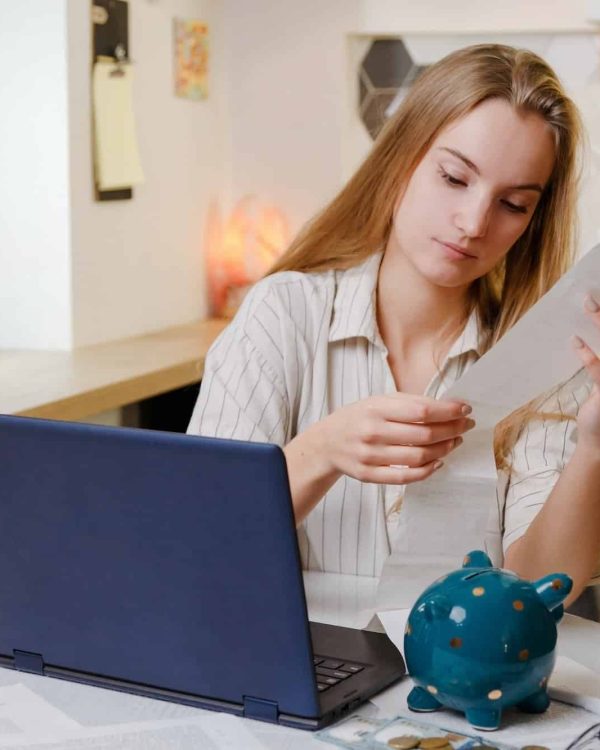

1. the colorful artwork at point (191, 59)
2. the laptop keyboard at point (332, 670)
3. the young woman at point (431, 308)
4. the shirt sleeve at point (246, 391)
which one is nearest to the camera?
the laptop keyboard at point (332, 670)

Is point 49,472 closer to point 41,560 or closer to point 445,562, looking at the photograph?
point 41,560

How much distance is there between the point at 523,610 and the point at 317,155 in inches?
106

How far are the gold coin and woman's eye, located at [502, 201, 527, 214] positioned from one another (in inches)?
30.2

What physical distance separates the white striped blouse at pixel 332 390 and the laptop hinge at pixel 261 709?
1.91 ft

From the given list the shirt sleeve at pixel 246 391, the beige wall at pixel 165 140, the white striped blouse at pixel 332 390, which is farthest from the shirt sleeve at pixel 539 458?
the beige wall at pixel 165 140

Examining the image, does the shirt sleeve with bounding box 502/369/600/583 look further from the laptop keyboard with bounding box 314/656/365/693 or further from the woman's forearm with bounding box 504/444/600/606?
the laptop keyboard with bounding box 314/656/365/693

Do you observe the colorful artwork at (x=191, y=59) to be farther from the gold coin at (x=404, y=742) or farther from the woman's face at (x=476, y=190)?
the gold coin at (x=404, y=742)

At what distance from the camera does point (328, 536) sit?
1.52 m

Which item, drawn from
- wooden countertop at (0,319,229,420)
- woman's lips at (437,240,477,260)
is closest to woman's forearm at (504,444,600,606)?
woman's lips at (437,240,477,260)

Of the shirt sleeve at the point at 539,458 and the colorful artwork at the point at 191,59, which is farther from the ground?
the colorful artwork at the point at 191,59

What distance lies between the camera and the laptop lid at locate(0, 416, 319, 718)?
890 millimetres

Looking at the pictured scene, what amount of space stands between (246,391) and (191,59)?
202cm

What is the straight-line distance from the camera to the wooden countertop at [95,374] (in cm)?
219

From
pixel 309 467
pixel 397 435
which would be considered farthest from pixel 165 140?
pixel 397 435
